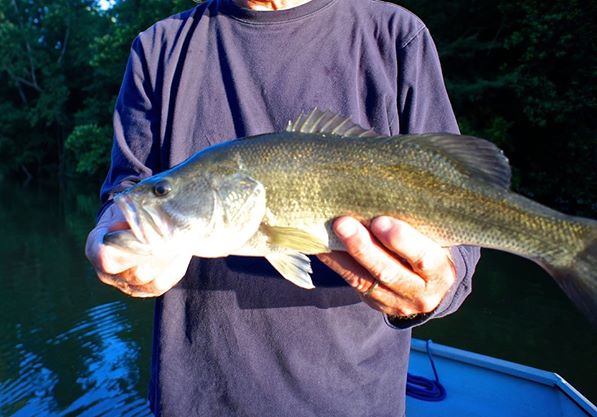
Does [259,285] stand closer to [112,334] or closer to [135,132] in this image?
[135,132]

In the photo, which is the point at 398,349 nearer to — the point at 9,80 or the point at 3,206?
the point at 3,206

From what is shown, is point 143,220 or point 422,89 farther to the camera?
point 422,89

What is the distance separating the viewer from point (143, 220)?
197cm

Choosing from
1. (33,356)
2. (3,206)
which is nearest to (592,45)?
(33,356)

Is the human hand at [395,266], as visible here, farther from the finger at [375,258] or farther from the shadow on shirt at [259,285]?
the shadow on shirt at [259,285]

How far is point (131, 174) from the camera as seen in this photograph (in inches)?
88.1

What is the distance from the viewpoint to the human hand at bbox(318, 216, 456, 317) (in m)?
1.78

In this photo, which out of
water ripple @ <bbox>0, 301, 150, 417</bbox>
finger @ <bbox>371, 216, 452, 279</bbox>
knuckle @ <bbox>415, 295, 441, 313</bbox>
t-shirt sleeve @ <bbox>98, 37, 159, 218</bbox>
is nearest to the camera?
finger @ <bbox>371, 216, 452, 279</bbox>

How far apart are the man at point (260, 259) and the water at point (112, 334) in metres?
4.60

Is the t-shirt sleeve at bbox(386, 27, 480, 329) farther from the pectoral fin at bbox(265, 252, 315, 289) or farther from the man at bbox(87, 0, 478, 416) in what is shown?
the pectoral fin at bbox(265, 252, 315, 289)

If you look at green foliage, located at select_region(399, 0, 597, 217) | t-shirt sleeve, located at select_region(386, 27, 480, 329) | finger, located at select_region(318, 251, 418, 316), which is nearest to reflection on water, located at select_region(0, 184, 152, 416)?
finger, located at select_region(318, 251, 418, 316)

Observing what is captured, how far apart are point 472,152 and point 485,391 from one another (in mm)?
3551

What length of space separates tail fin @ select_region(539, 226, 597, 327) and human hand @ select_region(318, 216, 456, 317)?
430 millimetres

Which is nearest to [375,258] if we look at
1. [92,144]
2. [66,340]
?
[66,340]
